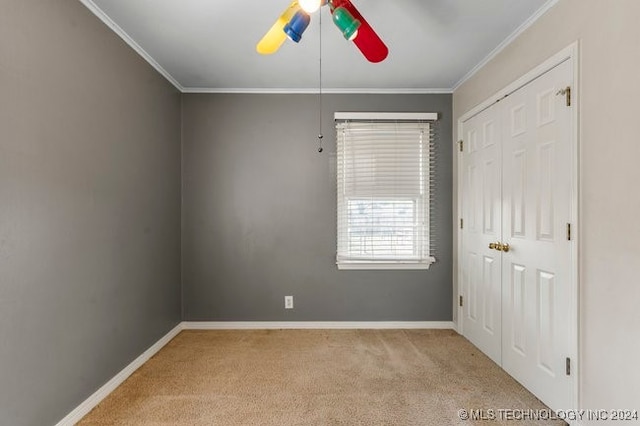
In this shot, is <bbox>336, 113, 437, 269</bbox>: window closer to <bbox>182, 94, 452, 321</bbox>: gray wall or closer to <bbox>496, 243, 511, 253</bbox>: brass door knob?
<bbox>182, 94, 452, 321</bbox>: gray wall

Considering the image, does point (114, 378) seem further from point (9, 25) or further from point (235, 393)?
point (9, 25)

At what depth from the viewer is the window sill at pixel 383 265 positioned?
3303 mm

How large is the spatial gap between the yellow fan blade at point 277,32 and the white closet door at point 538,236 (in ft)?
5.02

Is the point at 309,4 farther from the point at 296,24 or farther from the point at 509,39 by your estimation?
the point at 509,39

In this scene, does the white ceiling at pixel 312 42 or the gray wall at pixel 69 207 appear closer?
the gray wall at pixel 69 207

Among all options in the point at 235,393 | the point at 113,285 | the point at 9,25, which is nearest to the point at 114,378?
the point at 113,285

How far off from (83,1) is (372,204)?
261cm

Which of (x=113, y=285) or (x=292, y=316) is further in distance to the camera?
(x=292, y=316)

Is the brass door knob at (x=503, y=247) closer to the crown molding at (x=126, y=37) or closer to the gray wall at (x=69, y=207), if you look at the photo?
the gray wall at (x=69, y=207)

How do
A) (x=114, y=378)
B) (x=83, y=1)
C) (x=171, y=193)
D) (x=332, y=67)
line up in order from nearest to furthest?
(x=83, y=1) → (x=114, y=378) → (x=332, y=67) → (x=171, y=193)

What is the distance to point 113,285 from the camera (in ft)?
7.25

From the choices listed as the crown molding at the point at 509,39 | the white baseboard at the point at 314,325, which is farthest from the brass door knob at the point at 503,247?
the crown molding at the point at 509,39

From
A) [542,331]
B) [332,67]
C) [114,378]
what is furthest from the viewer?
[332,67]

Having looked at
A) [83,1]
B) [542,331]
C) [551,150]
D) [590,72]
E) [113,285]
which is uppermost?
[83,1]
